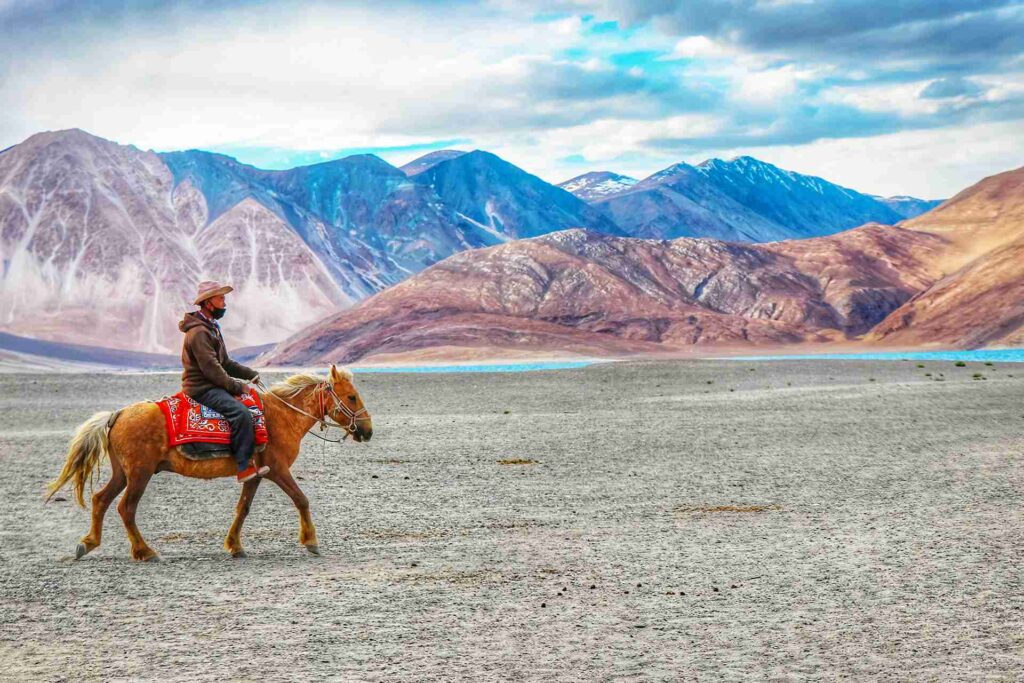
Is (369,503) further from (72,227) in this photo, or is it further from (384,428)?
(72,227)

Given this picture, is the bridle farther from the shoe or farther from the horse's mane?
the shoe

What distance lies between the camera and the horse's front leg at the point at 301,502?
421 inches

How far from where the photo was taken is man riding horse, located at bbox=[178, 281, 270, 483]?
33.7ft

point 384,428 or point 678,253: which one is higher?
point 678,253

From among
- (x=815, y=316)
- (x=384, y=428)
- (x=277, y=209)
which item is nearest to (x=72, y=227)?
(x=277, y=209)

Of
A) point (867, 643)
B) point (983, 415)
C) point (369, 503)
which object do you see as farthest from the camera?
point (983, 415)

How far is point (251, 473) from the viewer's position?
1049cm

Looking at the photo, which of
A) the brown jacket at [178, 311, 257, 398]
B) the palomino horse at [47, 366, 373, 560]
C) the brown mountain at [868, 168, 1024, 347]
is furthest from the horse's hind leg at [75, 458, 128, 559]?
the brown mountain at [868, 168, 1024, 347]

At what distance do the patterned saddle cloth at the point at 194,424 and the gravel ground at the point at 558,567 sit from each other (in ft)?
3.76

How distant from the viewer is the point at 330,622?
8383 millimetres

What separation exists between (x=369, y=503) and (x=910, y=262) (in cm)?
13543

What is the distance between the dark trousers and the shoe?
73 mm

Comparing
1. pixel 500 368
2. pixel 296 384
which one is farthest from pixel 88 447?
pixel 500 368

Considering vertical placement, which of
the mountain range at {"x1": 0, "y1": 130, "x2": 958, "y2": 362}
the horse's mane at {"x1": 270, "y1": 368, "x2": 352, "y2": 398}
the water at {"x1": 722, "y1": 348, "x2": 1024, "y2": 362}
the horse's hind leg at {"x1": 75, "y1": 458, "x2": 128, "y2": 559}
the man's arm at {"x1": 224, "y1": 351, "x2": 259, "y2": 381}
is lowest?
the water at {"x1": 722, "y1": 348, "x2": 1024, "y2": 362}
